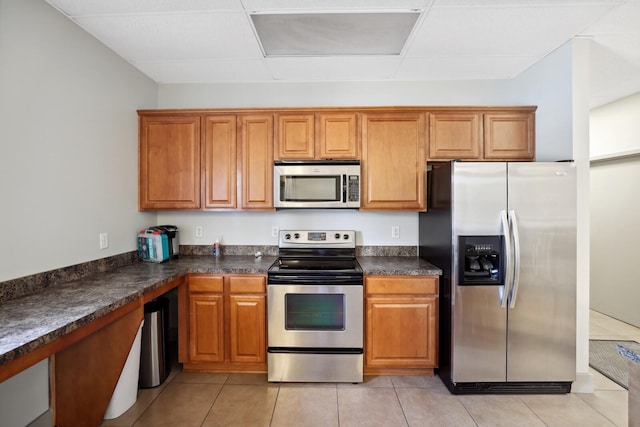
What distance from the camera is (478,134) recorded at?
8.82ft

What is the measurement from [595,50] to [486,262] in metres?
2.01

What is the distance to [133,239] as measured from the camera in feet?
8.87

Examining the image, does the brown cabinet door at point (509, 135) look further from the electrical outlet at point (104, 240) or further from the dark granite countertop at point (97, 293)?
the electrical outlet at point (104, 240)

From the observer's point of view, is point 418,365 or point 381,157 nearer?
point 418,365

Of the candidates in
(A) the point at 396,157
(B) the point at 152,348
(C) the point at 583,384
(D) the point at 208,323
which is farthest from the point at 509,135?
(B) the point at 152,348

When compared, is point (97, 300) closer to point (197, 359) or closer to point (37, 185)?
point (37, 185)

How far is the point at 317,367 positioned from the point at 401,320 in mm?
757

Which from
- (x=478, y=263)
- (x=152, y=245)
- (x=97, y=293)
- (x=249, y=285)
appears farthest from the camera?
(x=152, y=245)

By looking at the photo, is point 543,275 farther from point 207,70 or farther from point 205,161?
point 207,70

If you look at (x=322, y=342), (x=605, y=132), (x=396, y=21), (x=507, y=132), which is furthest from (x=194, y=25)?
(x=605, y=132)

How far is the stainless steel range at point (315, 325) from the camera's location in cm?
235

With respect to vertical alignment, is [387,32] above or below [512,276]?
above

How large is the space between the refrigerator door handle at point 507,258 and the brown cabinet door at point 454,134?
0.77 m

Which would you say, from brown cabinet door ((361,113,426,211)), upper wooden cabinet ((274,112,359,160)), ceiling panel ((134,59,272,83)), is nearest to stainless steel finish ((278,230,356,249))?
brown cabinet door ((361,113,426,211))
